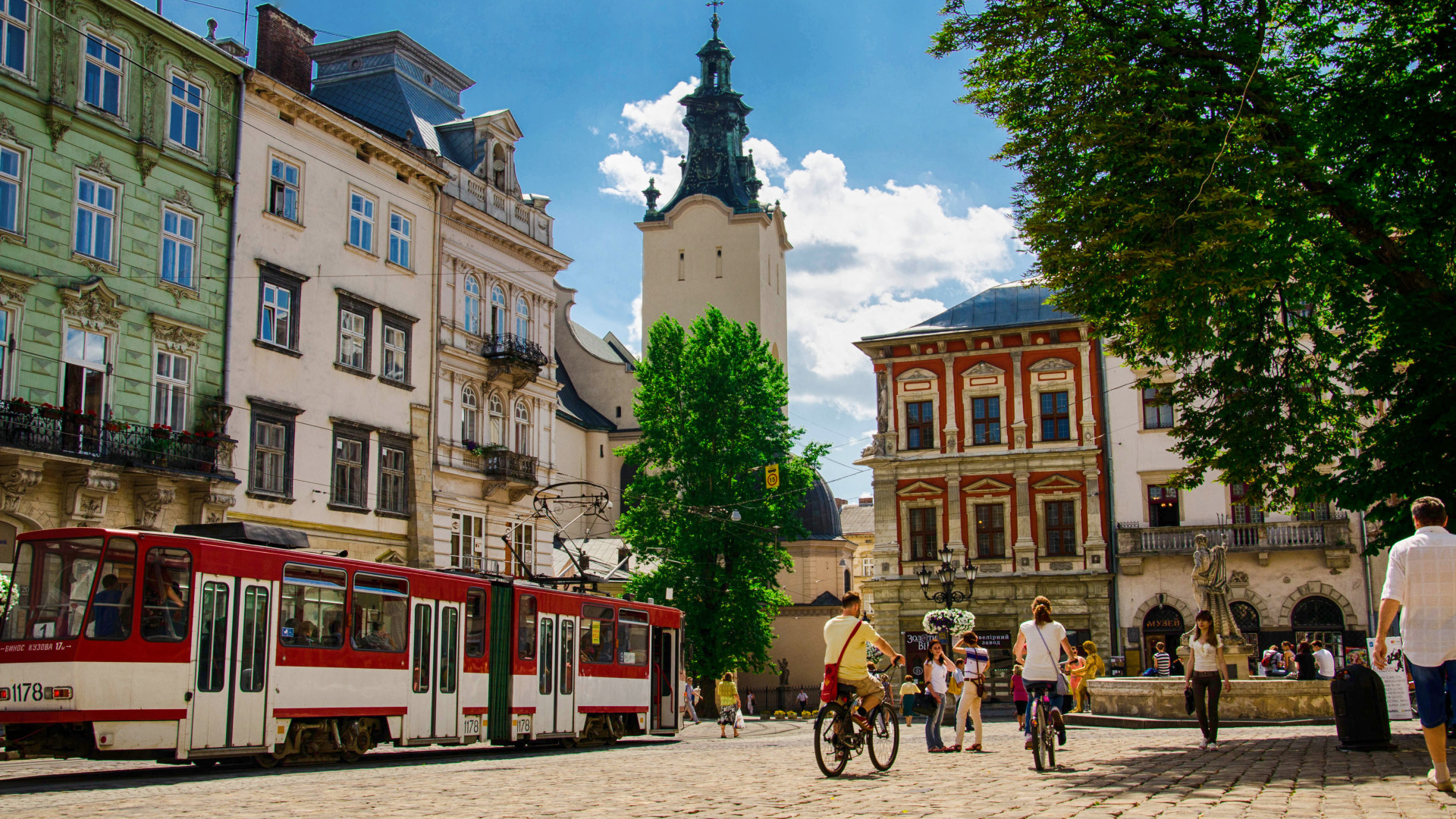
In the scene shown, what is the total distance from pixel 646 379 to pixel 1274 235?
29111 mm

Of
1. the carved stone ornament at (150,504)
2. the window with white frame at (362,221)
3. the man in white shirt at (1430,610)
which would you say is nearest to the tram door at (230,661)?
the carved stone ornament at (150,504)

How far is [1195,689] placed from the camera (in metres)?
15.4

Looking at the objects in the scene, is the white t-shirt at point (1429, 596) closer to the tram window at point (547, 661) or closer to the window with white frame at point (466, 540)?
the tram window at point (547, 661)

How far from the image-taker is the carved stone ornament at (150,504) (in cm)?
2600

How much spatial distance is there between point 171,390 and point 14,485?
4656 millimetres

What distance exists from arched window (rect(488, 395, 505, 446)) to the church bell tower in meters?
30.4

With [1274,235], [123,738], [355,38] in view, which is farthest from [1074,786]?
[355,38]

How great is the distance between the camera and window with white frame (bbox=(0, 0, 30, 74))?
2453 cm

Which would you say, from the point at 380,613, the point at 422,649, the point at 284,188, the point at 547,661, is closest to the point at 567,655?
the point at 547,661

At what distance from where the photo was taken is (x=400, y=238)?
1378 inches

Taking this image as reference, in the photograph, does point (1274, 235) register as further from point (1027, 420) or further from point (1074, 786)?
point (1027, 420)

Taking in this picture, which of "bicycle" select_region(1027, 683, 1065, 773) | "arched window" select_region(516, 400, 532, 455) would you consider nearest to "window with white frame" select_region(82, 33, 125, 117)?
"arched window" select_region(516, 400, 532, 455)

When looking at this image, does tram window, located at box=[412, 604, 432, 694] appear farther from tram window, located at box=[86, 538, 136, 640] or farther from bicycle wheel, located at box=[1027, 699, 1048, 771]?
bicycle wheel, located at box=[1027, 699, 1048, 771]

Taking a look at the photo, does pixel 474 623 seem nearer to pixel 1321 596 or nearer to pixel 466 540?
pixel 466 540
